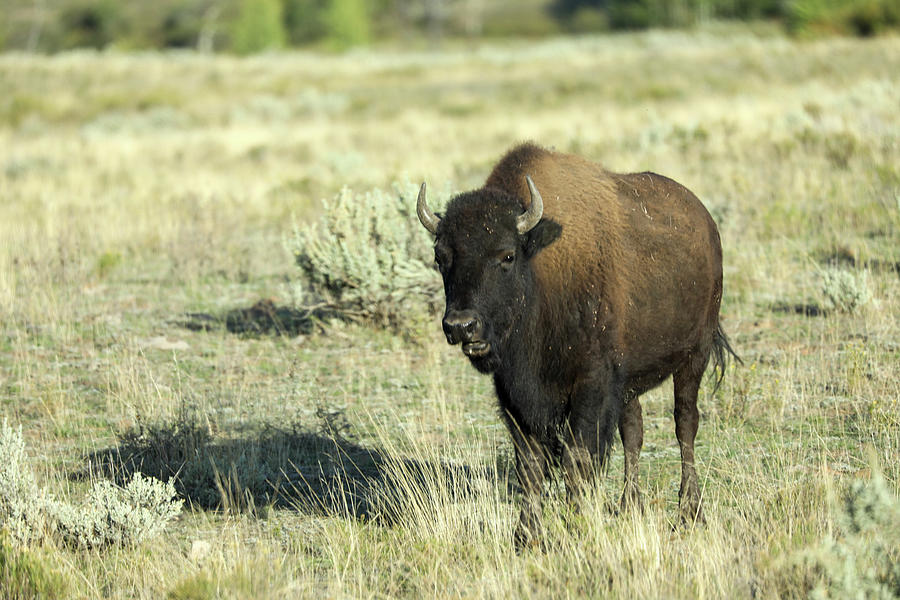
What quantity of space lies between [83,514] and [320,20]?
87.3 m

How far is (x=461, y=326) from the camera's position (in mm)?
4730

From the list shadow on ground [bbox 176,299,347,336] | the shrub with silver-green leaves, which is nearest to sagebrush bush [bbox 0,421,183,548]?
the shrub with silver-green leaves

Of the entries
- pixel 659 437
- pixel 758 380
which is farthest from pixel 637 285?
pixel 758 380

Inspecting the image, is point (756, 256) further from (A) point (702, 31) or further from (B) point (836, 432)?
(A) point (702, 31)

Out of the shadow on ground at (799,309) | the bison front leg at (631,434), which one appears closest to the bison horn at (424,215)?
the bison front leg at (631,434)

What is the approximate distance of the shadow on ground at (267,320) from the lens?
9961 mm

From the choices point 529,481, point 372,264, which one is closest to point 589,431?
point 529,481

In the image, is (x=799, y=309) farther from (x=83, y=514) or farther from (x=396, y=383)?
(x=83, y=514)

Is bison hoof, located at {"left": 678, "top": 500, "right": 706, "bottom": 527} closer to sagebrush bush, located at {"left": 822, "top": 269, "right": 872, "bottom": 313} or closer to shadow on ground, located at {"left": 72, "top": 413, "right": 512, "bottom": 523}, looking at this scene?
shadow on ground, located at {"left": 72, "top": 413, "right": 512, "bottom": 523}

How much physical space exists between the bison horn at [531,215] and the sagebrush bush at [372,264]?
4341 mm

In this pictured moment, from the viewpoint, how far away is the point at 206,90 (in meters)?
39.8

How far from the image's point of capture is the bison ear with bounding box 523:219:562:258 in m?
5.14

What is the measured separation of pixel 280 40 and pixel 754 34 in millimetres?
43747

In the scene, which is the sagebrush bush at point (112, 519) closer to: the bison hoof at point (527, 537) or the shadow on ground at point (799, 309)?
the bison hoof at point (527, 537)
